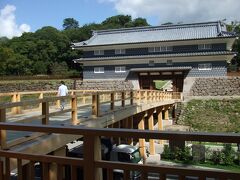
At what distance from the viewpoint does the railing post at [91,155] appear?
291cm

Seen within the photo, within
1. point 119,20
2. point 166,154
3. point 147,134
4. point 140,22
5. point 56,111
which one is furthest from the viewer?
point 119,20

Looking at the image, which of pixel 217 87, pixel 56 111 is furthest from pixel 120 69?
pixel 56 111

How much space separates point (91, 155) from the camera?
293 centimetres

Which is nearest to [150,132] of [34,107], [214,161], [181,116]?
[34,107]

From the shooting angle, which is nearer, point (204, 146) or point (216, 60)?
point (204, 146)

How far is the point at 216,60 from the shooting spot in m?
35.1

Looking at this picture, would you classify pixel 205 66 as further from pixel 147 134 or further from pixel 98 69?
pixel 147 134

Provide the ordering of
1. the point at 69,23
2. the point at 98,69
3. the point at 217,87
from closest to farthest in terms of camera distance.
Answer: the point at 217,87
the point at 98,69
the point at 69,23

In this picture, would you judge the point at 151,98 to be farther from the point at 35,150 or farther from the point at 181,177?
the point at 181,177

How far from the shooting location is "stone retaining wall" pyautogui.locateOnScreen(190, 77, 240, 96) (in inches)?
1373

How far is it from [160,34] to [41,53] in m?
25.9

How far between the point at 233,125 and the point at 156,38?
13.9m

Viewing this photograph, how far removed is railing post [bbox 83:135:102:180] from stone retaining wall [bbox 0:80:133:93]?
Result: 35.3 metres

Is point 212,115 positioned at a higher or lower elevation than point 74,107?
lower
